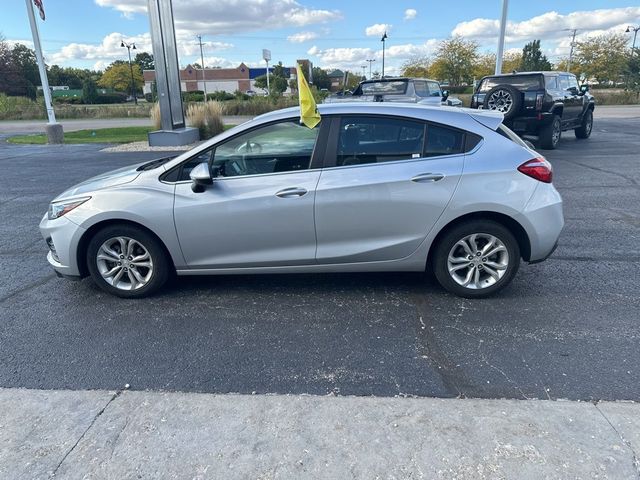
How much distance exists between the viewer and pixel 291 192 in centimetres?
387

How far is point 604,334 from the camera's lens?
349cm

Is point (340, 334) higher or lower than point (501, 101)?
lower

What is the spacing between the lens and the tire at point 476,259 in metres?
3.97

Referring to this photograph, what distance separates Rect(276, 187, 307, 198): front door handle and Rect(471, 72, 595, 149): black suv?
995 cm

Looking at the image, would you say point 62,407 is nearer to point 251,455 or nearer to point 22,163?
point 251,455

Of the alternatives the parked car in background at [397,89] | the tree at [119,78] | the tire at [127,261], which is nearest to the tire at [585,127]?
the parked car in background at [397,89]

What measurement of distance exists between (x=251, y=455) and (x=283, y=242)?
194 cm

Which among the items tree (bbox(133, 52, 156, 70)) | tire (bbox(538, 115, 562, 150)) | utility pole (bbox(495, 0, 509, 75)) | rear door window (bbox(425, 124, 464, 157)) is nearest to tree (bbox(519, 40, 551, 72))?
utility pole (bbox(495, 0, 509, 75))

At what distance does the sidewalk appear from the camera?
7.57ft

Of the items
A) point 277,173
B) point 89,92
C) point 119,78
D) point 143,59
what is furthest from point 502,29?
point 143,59

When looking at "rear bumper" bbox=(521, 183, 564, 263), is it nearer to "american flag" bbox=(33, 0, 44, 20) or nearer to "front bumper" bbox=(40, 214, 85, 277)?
"front bumper" bbox=(40, 214, 85, 277)

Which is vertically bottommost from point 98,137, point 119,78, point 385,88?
point 98,137

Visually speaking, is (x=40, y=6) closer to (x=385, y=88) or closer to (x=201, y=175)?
(x=385, y=88)

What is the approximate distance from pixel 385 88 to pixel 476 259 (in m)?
11.7
